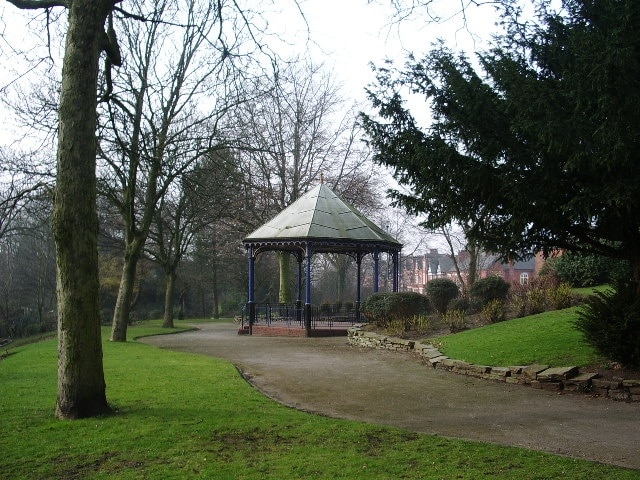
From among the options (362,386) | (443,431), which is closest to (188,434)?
(443,431)

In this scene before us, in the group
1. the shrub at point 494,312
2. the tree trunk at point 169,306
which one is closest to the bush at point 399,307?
the shrub at point 494,312

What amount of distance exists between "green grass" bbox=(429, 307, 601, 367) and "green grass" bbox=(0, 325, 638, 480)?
487cm

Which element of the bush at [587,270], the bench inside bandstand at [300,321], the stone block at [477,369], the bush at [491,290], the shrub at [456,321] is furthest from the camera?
the bench inside bandstand at [300,321]

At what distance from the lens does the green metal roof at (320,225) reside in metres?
21.7

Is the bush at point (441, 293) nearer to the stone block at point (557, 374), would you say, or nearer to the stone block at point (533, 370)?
the stone block at point (533, 370)

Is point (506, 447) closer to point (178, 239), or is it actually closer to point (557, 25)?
point (557, 25)

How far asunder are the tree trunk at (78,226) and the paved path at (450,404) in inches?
118

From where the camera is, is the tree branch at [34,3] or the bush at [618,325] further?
the bush at [618,325]

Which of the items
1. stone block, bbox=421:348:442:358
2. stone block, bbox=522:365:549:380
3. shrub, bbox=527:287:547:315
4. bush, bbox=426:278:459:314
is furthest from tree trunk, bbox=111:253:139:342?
stone block, bbox=522:365:549:380

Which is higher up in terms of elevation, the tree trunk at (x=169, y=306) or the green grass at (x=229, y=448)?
the tree trunk at (x=169, y=306)

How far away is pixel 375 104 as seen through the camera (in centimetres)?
1052

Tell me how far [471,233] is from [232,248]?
24108 mm

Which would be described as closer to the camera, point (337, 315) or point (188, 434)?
point (188, 434)

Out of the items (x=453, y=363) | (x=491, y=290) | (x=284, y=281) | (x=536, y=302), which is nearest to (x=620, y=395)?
(x=453, y=363)
